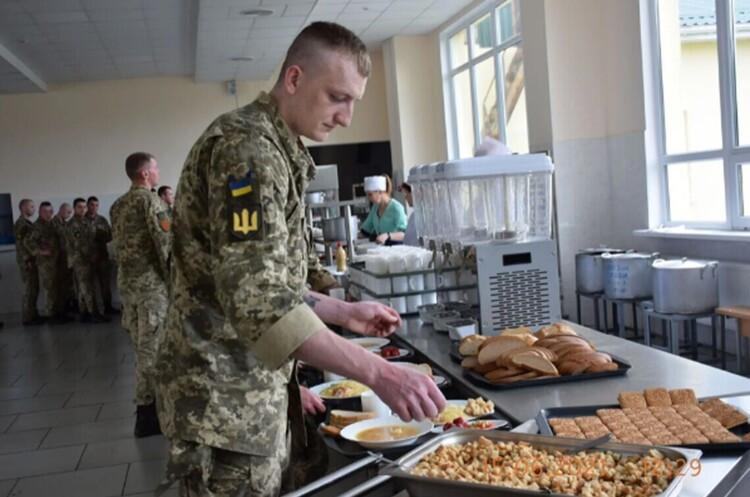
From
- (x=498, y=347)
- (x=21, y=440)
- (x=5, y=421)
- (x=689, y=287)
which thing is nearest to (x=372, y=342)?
(x=498, y=347)

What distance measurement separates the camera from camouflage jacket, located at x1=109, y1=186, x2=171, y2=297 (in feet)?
15.4

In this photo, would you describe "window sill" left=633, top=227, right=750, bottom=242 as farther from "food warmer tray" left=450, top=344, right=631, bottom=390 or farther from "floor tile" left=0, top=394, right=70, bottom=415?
"floor tile" left=0, top=394, right=70, bottom=415

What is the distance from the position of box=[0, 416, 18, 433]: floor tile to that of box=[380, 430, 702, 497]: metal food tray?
14.9ft

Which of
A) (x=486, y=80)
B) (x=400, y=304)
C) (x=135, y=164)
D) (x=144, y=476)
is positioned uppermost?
(x=486, y=80)

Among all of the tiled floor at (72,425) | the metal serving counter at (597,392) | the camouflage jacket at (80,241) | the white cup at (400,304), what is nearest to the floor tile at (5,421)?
the tiled floor at (72,425)

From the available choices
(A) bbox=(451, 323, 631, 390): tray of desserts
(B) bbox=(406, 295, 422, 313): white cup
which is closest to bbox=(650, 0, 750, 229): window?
(B) bbox=(406, 295, 422, 313): white cup

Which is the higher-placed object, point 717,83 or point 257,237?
point 717,83

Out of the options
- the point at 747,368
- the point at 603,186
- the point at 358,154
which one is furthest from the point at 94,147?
the point at 747,368

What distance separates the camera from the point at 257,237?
126 centimetres

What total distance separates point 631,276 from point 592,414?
3867 millimetres

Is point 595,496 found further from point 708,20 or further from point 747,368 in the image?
point 708,20

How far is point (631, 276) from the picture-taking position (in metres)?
5.23

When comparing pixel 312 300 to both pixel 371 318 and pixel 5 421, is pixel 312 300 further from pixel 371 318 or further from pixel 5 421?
pixel 5 421

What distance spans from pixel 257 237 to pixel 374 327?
619mm
